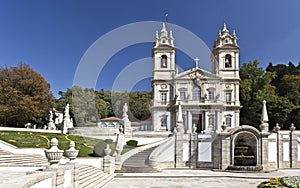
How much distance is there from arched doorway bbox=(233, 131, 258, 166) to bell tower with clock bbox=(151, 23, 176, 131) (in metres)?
21.4

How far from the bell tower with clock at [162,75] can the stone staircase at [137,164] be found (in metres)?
21.6

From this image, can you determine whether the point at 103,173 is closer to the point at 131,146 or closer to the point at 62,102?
the point at 131,146

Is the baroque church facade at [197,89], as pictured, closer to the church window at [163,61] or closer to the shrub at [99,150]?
the church window at [163,61]

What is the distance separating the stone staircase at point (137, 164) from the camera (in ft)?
61.2

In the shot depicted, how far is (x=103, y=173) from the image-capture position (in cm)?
1575

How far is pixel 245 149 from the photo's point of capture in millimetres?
20984

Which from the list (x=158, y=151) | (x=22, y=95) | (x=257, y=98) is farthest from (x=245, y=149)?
(x=22, y=95)

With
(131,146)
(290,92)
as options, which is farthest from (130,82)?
(290,92)

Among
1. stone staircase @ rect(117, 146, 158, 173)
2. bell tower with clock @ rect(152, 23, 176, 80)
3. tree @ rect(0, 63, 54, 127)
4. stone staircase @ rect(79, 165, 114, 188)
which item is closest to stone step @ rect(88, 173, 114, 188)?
stone staircase @ rect(79, 165, 114, 188)

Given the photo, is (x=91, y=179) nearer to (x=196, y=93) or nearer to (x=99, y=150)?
(x=99, y=150)

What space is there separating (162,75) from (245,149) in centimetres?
2465

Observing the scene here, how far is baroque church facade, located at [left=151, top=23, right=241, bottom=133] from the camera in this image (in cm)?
4184

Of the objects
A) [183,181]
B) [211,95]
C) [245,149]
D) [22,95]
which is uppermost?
[211,95]

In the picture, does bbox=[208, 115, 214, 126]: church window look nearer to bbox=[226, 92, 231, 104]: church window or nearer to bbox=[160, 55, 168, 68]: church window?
bbox=[226, 92, 231, 104]: church window
